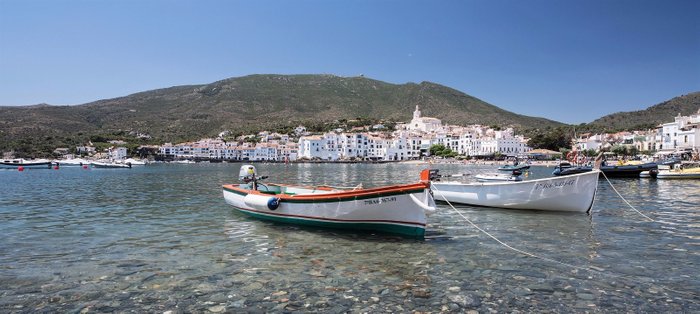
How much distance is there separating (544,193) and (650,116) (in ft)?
605

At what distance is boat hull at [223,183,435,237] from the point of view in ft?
35.1

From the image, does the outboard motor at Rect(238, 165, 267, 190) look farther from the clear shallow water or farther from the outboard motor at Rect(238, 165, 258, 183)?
the clear shallow water

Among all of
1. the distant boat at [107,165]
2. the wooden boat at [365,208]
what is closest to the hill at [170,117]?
the distant boat at [107,165]

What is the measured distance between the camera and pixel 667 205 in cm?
1856

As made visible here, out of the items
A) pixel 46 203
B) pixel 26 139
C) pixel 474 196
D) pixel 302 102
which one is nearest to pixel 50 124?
pixel 26 139

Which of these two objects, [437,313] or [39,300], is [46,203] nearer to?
[39,300]

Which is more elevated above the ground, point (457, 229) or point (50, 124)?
point (50, 124)

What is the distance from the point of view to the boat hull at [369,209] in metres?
10.7

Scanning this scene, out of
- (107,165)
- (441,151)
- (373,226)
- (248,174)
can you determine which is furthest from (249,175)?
(441,151)

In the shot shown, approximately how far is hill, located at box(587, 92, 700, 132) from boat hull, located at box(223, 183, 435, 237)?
157 m

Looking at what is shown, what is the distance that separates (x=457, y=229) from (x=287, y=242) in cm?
523

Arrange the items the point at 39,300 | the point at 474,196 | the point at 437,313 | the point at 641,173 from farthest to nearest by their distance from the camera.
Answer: the point at 641,173 < the point at 474,196 < the point at 39,300 < the point at 437,313

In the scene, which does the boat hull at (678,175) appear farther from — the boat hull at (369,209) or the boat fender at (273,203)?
the boat fender at (273,203)

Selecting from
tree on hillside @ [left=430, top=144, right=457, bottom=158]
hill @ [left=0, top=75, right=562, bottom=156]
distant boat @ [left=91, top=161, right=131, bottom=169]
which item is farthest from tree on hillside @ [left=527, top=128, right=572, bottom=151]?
distant boat @ [left=91, top=161, right=131, bottom=169]
